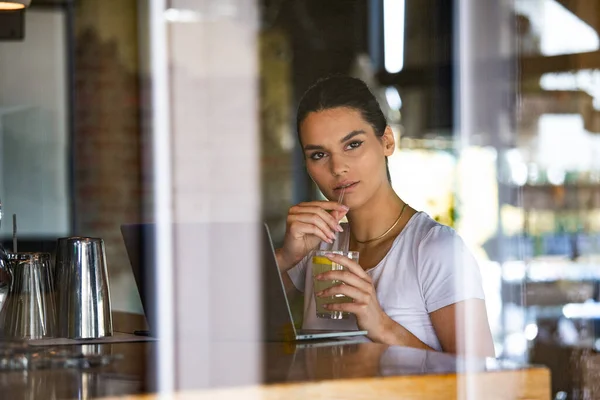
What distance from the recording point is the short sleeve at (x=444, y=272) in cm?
197

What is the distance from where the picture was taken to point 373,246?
2.09 meters

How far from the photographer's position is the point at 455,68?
414 cm

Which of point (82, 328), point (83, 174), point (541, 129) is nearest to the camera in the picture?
point (82, 328)

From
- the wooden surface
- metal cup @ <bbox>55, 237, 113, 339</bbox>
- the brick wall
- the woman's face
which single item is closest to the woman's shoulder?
the woman's face

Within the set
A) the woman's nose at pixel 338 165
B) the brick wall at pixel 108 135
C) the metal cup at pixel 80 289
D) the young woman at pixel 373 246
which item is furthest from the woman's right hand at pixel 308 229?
the brick wall at pixel 108 135

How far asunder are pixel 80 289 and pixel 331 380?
2.13 ft

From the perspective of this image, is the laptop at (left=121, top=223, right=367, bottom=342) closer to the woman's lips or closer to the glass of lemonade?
the glass of lemonade

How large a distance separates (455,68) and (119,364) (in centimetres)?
312

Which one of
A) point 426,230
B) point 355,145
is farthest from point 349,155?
point 426,230

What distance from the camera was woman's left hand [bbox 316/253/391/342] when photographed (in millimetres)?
1691

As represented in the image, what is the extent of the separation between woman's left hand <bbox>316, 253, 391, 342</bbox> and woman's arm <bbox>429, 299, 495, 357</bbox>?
0.20 metres

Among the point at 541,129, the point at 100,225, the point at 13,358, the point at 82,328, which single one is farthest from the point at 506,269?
the point at 13,358

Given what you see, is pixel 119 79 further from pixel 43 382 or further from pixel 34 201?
pixel 43 382

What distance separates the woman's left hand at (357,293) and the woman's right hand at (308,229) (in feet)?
0.94
